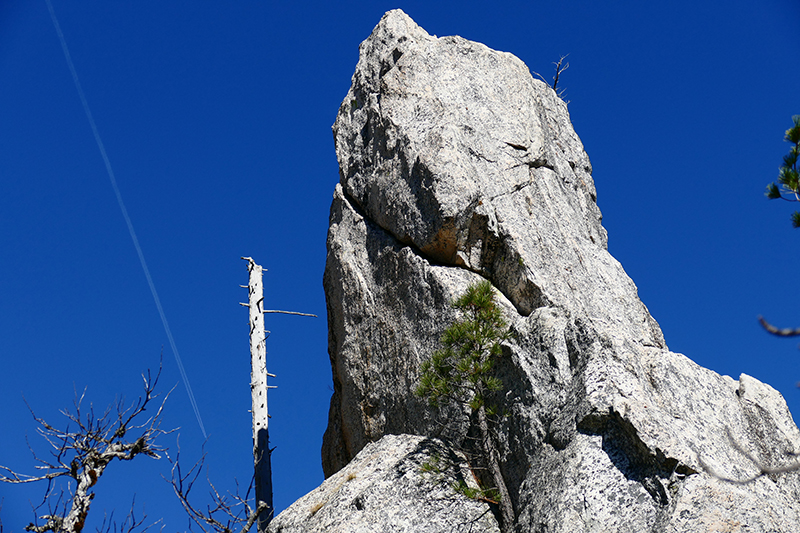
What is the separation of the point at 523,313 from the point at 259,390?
7.23 metres

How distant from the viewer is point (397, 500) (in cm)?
988

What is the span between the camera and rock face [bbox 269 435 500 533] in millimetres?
9586

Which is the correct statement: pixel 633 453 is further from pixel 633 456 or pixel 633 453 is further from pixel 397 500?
pixel 397 500

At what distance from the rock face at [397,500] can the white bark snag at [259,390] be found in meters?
3.57

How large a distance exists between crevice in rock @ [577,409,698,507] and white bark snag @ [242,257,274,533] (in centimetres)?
750

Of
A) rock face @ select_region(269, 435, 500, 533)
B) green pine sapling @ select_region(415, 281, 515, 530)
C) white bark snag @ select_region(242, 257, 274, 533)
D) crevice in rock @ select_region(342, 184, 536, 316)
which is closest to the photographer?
rock face @ select_region(269, 435, 500, 533)

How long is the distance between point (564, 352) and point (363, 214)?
6.02 metres

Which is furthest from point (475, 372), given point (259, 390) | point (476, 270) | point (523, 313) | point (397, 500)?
point (259, 390)

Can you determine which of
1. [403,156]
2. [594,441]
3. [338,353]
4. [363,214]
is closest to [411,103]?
[403,156]

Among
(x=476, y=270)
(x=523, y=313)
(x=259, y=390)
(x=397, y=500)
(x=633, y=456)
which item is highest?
(x=259, y=390)

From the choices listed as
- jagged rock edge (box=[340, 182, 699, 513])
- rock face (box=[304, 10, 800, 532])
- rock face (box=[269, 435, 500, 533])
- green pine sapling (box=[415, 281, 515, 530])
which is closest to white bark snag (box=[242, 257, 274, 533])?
rock face (box=[304, 10, 800, 532])

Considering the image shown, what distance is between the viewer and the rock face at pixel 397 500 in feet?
31.4

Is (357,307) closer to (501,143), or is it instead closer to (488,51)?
(501,143)

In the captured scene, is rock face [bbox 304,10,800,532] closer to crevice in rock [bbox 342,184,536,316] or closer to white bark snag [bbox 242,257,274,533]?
crevice in rock [bbox 342,184,536,316]
